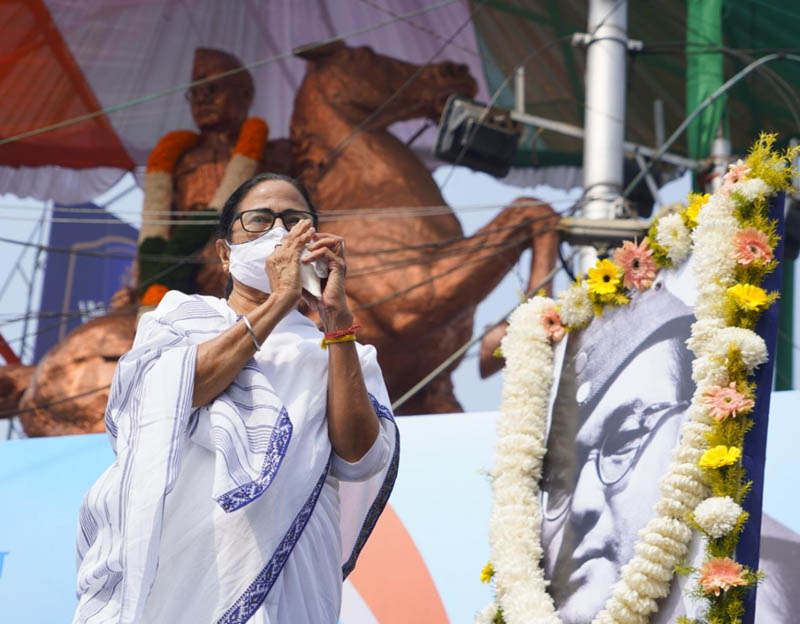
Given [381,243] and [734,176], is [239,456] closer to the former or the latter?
[734,176]

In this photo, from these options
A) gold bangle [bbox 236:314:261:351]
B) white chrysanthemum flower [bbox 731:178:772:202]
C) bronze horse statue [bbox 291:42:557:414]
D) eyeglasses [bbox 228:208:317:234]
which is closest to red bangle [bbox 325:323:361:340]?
gold bangle [bbox 236:314:261:351]

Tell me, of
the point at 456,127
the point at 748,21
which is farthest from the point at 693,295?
the point at 748,21

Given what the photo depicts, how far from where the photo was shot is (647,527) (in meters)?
1.97

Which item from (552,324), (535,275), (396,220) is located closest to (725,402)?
(552,324)

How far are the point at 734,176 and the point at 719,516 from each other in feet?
2.53

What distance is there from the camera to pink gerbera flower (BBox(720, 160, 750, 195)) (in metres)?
2.13

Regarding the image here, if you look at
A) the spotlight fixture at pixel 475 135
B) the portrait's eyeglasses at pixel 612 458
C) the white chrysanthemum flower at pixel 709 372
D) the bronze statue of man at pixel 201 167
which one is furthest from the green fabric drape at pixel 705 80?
the white chrysanthemum flower at pixel 709 372

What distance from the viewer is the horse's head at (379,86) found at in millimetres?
9773

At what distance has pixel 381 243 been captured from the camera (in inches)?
354

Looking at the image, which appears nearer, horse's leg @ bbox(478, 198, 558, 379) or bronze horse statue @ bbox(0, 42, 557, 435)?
horse's leg @ bbox(478, 198, 558, 379)

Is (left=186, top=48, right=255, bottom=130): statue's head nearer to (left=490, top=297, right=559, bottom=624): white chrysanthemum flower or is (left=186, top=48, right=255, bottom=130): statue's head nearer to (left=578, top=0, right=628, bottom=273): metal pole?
(left=578, top=0, right=628, bottom=273): metal pole

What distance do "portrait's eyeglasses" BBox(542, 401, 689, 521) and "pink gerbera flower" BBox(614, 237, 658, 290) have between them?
32cm

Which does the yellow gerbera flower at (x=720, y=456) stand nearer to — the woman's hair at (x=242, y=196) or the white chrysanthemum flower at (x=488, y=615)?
the white chrysanthemum flower at (x=488, y=615)

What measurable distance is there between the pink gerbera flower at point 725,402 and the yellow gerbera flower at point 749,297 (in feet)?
0.53
